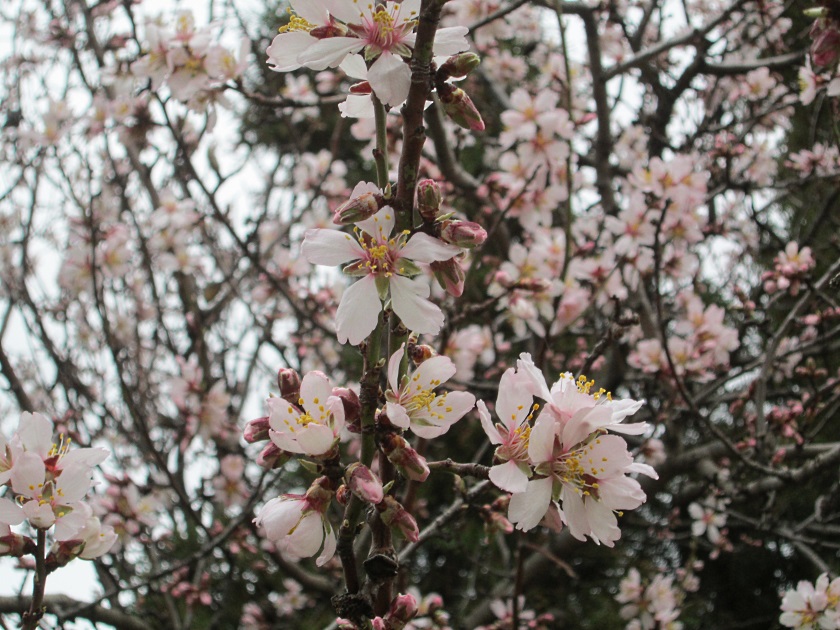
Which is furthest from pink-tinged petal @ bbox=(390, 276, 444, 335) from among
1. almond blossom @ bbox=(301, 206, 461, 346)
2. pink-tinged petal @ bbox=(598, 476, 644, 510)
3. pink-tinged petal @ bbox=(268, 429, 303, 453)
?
pink-tinged petal @ bbox=(598, 476, 644, 510)

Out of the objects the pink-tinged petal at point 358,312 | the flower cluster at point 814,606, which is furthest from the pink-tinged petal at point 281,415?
the flower cluster at point 814,606

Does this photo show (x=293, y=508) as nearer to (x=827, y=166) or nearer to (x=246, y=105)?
(x=827, y=166)

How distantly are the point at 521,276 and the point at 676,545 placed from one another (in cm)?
298

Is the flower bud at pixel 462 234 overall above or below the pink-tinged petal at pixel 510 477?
above

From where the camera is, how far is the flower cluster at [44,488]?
0.96 metres

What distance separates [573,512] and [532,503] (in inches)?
2.7

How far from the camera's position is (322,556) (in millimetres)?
856

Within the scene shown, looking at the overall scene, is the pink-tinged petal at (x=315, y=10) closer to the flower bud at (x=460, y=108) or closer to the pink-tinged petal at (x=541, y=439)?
the flower bud at (x=460, y=108)

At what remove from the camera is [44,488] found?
1.01 meters

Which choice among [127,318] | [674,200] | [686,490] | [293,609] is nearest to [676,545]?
[686,490]

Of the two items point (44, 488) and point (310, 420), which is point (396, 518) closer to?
point (310, 420)

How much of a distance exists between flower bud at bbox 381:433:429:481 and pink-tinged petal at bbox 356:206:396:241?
271mm

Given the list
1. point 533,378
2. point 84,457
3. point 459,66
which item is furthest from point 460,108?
point 84,457

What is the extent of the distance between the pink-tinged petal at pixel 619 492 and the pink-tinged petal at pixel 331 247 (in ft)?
1.49
